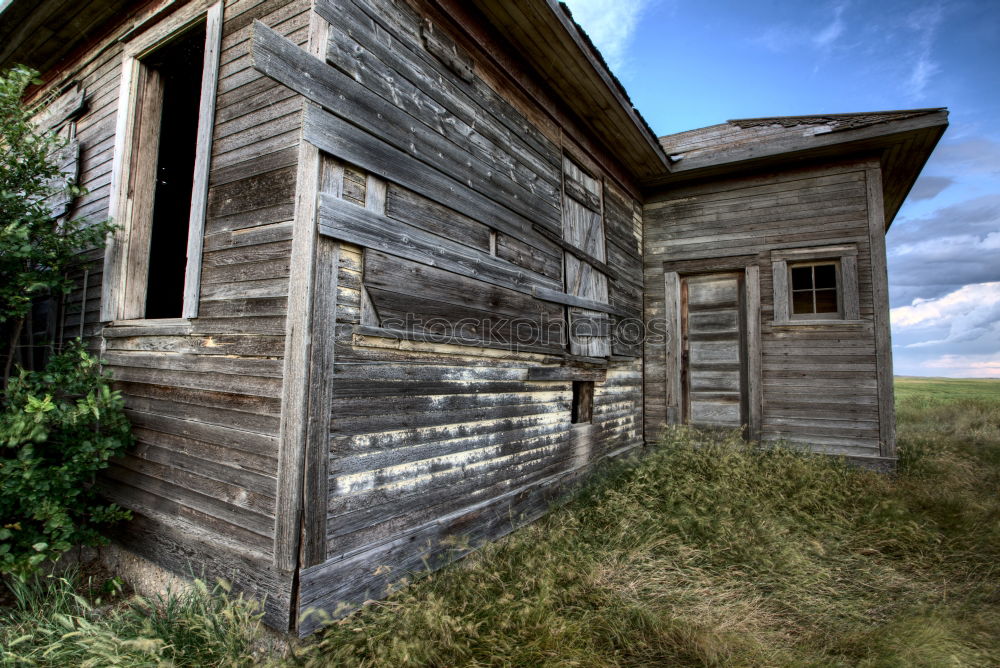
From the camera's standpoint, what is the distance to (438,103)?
3643 millimetres

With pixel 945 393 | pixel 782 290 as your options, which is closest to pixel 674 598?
pixel 782 290

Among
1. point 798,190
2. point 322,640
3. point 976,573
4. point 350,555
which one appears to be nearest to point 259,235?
point 350,555

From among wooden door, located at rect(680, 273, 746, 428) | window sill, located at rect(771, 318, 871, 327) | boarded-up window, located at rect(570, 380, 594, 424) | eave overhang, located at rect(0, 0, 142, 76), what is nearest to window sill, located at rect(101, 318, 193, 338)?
eave overhang, located at rect(0, 0, 142, 76)

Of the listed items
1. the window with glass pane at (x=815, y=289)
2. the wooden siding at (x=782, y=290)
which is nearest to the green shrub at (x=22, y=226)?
the wooden siding at (x=782, y=290)

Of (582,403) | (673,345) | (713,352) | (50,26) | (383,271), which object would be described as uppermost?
(50,26)

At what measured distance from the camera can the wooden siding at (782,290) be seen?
20.7 ft

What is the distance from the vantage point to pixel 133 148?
4.02 meters

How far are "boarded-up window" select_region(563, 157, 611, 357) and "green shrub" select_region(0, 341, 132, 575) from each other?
13.4ft

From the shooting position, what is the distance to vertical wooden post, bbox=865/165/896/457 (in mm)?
6102

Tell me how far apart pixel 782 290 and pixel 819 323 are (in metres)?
0.66

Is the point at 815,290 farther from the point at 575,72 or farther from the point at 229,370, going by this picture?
the point at 229,370

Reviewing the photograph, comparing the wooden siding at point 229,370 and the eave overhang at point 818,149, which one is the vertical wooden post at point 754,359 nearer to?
the eave overhang at point 818,149

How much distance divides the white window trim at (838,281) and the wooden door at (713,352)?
51 centimetres

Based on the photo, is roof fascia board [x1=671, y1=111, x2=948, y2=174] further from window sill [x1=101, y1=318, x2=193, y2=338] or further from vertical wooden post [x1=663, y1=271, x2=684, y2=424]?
window sill [x1=101, y1=318, x2=193, y2=338]
